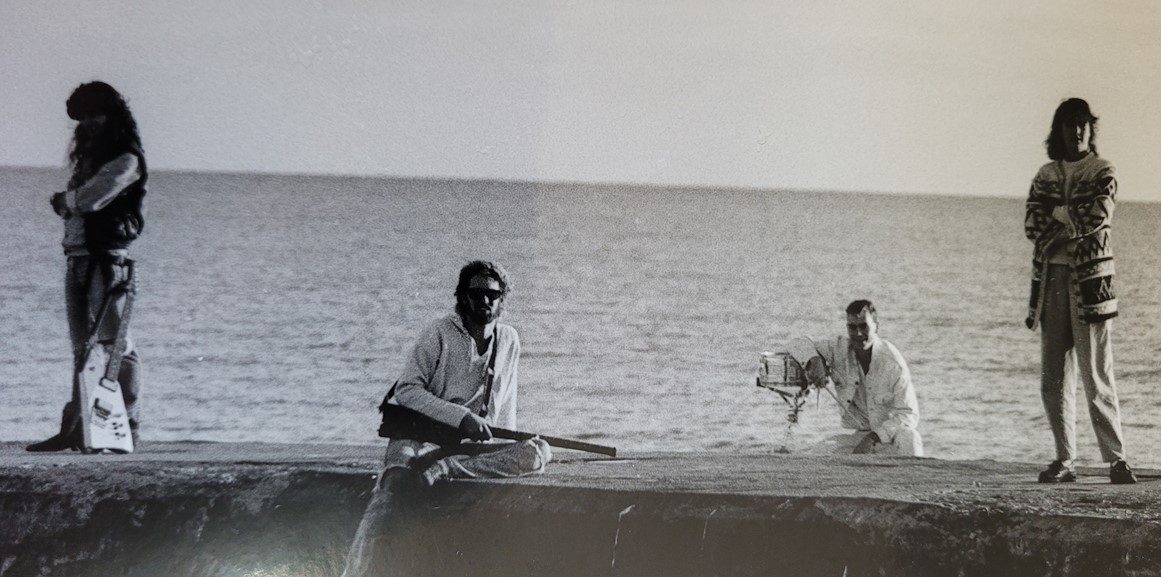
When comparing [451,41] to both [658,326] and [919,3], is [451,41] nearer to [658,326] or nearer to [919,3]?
[658,326]

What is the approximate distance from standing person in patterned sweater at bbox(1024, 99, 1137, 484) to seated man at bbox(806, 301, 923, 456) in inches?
16.0

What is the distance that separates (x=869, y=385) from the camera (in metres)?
3.12

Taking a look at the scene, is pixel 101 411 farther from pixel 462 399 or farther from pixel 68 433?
pixel 462 399

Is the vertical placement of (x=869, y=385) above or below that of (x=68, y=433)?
above

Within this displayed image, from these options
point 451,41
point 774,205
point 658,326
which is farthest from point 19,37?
point 774,205

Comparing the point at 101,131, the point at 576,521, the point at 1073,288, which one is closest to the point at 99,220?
the point at 101,131

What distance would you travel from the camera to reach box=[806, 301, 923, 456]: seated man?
3.09 m

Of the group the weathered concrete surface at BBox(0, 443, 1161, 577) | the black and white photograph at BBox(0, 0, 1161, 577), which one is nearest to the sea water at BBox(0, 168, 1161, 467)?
the black and white photograph at BBox(0, 0, 1161, 577)

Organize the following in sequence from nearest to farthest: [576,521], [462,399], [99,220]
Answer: [576,521], [462,399], [99,220]

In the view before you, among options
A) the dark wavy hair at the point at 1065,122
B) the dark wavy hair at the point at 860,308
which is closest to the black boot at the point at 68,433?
the dark wavy hair at the point at 860,308

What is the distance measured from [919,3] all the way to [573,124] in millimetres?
1104

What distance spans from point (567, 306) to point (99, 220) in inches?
54.1

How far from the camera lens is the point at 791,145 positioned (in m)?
3.19

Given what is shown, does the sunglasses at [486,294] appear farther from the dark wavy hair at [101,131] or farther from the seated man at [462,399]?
the dark wavy hair at [101,131]
